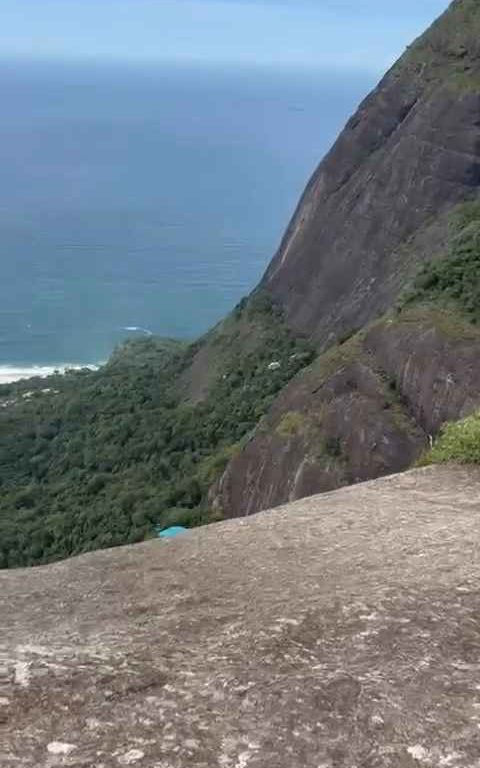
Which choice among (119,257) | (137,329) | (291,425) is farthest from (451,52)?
(119,257)

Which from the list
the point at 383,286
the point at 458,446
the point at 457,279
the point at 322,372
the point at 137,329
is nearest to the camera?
the point at 458,446

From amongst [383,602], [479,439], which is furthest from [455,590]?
[479,439]

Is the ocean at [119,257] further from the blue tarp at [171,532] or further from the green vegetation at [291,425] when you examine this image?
the blue tarp at [171,532]

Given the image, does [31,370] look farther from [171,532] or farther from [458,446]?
[458,446]

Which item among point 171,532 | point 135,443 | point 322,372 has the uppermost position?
point 322,372

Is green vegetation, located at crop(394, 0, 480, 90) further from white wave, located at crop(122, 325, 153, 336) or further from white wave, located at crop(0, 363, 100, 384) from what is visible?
white wave, located at crop(122, 325, 153, 336)

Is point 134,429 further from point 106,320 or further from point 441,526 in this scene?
point 106,320
